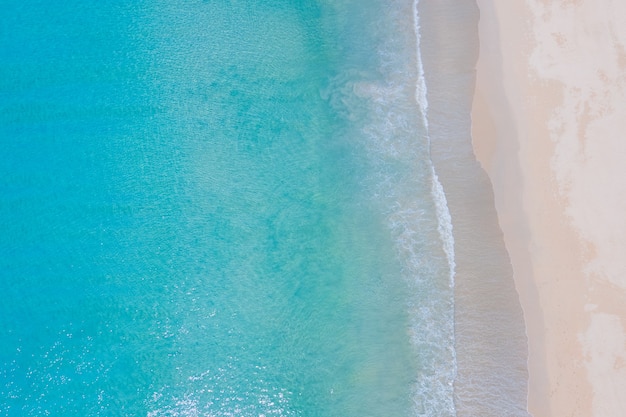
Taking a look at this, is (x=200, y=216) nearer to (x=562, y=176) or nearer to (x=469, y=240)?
(x=469, y=240)

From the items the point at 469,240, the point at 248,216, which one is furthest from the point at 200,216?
the point at 469,240

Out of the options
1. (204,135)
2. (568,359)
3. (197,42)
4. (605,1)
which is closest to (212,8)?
(197,42)

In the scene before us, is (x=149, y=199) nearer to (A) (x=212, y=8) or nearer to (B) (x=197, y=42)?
(B) (x=197, y=42)

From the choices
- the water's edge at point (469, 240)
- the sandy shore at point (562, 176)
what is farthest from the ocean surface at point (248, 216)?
the sandy shore at point (562, 176)

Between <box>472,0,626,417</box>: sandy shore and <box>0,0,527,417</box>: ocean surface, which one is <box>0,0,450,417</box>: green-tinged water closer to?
<box>0,0,527,417</box>: ocean surface

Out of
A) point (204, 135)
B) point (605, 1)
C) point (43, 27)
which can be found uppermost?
point (43, 27)

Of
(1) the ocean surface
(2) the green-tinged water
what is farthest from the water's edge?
Answer: (2) the green-tinged water
